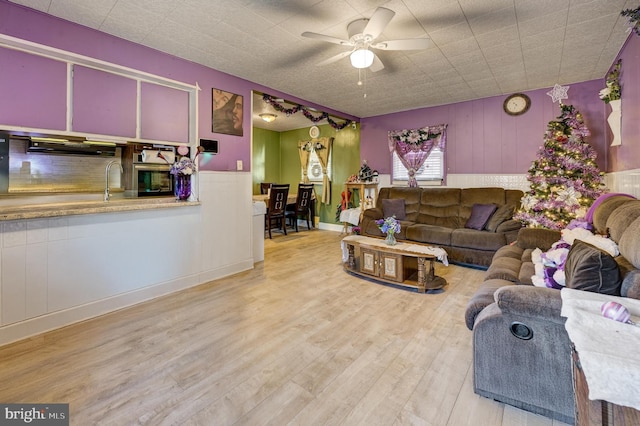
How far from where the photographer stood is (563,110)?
3.85m

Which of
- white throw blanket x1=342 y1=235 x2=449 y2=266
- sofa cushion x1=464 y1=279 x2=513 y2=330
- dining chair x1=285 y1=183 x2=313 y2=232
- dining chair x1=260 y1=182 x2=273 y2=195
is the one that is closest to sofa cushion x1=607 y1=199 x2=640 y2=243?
sofa cushion x1=464 y1=279 x2=513 y2=330

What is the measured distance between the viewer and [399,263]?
10.9ft

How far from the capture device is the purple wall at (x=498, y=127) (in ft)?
13.6

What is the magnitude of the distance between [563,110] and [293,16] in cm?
367

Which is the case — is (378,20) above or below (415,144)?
above

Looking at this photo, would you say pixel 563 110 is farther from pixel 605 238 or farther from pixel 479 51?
pixel 605 238

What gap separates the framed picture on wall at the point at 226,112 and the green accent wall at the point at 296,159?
3394mm

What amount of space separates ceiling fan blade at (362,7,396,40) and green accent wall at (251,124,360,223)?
14.2 feet

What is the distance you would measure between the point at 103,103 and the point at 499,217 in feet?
16.7

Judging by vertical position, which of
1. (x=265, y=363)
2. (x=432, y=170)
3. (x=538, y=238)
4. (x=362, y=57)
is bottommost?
(x=265, y=363)

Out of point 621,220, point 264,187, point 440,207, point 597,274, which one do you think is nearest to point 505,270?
point 621,220

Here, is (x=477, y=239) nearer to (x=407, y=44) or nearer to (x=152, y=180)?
(x=407, y=44)

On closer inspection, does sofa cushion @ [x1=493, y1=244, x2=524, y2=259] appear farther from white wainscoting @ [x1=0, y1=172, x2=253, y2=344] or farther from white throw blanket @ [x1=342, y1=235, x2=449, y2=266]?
white wainscoting @ [x1=0, y1=172, x2=253, y2=344]

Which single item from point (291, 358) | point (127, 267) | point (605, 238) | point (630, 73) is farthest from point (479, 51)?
point (127, 267)
